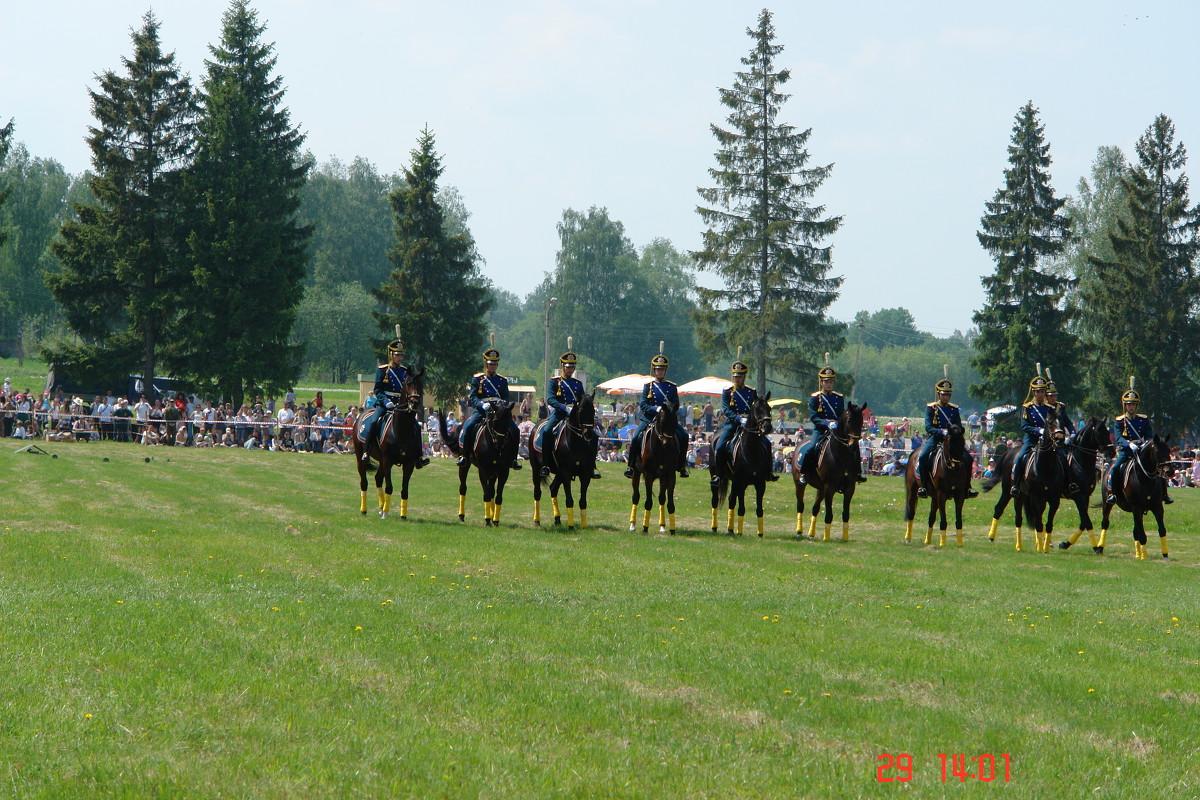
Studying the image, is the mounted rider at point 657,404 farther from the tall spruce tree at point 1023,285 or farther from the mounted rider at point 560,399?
→ the tall spruce tree at point 1023,285

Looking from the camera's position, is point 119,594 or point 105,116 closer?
point 119,594

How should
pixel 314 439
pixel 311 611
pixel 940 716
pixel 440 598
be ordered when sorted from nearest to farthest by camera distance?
1. pixel 940 716
2. pixel 311 611
3. pixel 440 598
4. pixel 314 439

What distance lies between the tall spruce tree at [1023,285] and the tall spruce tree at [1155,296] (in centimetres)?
222

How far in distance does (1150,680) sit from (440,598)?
6.47 metres

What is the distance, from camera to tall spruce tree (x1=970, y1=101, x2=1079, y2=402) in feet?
167

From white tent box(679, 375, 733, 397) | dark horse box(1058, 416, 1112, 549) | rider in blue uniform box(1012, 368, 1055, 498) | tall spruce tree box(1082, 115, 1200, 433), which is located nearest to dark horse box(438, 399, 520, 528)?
rider in blue uniform box(1012, 368, 1055, 498)

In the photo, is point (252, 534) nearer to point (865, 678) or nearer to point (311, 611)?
point (311, 611)

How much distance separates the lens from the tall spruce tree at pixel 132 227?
4947cm

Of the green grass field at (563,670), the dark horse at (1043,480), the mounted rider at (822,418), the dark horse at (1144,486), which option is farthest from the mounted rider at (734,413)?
the dark horse at (1144,486)

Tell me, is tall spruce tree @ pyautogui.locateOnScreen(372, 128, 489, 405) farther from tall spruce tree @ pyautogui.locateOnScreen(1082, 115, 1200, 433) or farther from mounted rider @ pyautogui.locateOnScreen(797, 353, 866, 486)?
mounted rider @ pyautogui.locateOnScreen(797, 353, 866, 486)

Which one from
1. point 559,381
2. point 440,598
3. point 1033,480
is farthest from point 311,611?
point 1033,480

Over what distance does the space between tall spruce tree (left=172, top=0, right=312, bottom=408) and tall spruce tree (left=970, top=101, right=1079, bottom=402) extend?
30838mm

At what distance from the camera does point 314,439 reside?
4284 centimetres

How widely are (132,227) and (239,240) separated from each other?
15.6 feet
